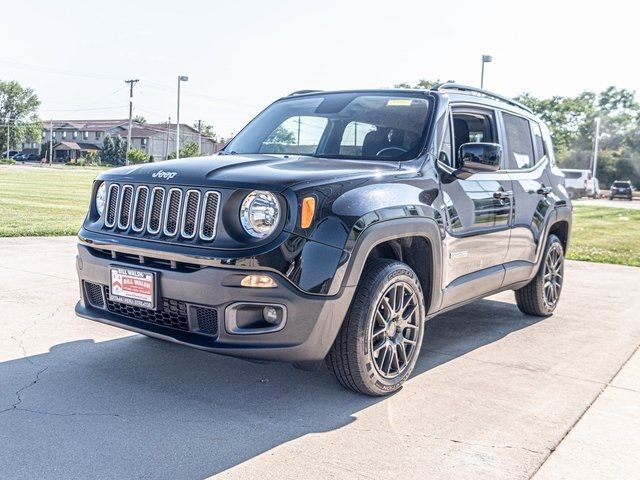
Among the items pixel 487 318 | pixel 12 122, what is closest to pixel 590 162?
pixel 487 318

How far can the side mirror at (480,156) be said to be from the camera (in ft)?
14.9

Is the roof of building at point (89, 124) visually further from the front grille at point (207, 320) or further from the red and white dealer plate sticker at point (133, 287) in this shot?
the front grille at point (207, 320)

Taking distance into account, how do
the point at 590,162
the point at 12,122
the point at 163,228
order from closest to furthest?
the point at 163,228
the point at 590,162
the point at 12,122

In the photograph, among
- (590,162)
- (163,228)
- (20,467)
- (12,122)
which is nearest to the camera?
(20,467)

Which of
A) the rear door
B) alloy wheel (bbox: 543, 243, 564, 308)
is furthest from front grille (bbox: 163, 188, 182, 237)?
alloy wheel (bbox: 543, 243, 564, 308)

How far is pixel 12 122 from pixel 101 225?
118m

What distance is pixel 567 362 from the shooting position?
197 inches

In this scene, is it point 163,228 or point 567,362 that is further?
point 567,362

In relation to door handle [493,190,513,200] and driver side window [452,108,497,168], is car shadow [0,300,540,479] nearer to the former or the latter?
door handle [493,190,513,200]

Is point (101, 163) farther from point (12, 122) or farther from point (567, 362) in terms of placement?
point (567, 362)

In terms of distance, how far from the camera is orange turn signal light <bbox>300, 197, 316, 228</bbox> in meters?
3.53

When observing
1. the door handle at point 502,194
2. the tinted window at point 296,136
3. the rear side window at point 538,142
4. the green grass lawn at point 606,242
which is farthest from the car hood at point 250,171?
the green grass lawn at point 606,242

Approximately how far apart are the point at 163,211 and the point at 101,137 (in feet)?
401

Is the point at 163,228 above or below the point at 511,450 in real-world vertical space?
above
